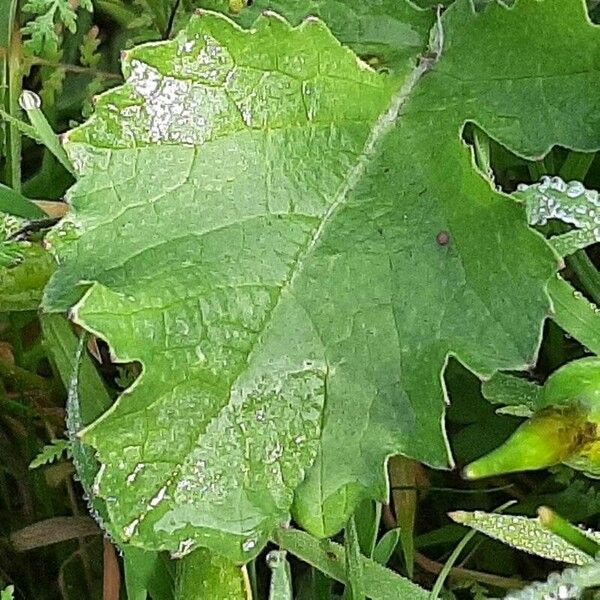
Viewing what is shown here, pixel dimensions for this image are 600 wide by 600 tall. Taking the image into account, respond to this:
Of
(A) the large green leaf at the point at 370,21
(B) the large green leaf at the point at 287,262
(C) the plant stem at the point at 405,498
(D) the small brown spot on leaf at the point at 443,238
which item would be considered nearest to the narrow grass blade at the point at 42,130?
(B) the large green leaf at the point at 287,262

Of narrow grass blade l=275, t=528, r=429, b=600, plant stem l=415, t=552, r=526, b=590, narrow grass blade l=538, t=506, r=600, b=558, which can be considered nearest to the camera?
narrow grass blade l=538, t=506, r=600, b=558

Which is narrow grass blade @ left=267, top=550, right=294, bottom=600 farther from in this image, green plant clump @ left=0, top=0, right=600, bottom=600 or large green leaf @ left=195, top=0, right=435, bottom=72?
large green leaf @ left=195, top=0, right=435, bottom=72

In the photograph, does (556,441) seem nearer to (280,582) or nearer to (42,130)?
Answer: (280,582)

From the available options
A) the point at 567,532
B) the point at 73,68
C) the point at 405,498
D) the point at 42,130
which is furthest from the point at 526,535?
the point at 73,68

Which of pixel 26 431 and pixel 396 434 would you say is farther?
pixel 26 431

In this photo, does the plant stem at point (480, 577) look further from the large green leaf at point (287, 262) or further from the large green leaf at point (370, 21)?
the large green leaf at point (370, 21)

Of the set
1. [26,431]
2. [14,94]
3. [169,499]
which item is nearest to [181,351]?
[169,499]

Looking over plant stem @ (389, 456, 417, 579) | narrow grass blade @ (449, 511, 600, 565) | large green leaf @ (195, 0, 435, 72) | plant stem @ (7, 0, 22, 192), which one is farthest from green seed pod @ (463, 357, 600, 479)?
plant stem @ (7, 0, 22, 192)

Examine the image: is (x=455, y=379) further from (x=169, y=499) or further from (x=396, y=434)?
(x=169, y=499)
